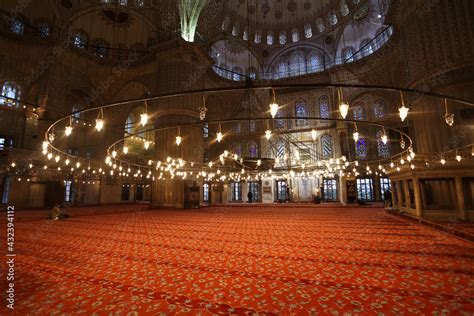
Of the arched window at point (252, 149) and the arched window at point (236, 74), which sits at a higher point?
the arched window at point (236, 74)

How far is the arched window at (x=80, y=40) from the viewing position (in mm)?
15531

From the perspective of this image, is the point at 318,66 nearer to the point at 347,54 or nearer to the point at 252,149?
the point at 347,54

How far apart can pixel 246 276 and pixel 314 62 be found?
69.1ft

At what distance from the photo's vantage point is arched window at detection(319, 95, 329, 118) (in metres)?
19.5

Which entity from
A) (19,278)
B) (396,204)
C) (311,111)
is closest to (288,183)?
(311,111)

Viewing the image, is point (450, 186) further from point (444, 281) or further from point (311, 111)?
point (311, 111)

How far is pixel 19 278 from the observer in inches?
108

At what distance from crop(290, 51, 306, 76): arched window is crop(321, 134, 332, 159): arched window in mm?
6130

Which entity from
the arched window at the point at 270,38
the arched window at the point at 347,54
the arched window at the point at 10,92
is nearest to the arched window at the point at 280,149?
the arched window at the point at 347,54

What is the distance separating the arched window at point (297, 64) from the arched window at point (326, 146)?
613cm

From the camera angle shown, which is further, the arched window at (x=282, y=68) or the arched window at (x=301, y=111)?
the arched window at (x=282, y=68)

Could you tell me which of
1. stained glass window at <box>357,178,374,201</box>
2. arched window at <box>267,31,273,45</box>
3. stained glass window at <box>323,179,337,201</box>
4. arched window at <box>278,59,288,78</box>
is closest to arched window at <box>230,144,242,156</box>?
arched window at <box>278,59,288,78</box>

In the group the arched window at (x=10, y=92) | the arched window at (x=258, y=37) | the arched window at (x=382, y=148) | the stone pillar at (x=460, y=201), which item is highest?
the arched window at (x=258, y=37)

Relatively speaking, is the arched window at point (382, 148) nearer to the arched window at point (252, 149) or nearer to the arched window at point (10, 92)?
the arched window at point (252, 149)
